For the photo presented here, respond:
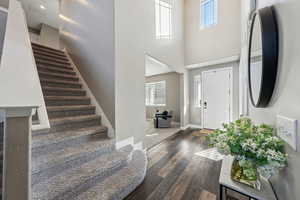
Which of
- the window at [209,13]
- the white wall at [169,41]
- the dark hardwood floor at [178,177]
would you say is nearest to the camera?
the dark hardwood floor at [178,177]

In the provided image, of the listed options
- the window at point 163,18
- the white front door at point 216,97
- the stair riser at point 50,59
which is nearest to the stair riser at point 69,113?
the stair riser at point 50,59

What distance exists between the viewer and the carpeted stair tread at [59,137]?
4.86 feet

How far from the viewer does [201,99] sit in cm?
484

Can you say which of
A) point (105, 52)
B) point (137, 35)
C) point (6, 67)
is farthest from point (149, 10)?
point (6, 67)

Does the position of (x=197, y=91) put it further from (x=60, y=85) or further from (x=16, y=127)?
(x=16, y=127)

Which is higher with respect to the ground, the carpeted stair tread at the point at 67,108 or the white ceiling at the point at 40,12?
the white ceiling at the point at 40,12

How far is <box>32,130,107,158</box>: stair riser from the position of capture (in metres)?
1.45

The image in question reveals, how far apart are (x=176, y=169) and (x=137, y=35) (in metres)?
2.70

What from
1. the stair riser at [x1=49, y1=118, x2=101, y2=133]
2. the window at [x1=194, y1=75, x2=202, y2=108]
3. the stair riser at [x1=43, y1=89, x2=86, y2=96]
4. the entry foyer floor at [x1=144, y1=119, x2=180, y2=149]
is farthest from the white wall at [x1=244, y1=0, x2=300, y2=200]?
the window at [x1=194, y1=75, x2=202, y2=108]

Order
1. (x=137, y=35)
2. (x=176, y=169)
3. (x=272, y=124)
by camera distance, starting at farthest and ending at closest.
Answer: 1. (x=137, y=35)
2. (x=176, y=169)
3. (x=272, y=124)

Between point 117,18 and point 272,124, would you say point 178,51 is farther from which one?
point 272,124

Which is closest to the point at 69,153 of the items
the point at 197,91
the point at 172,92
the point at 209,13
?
the point at 197,91

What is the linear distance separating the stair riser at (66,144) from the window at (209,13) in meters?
4.86

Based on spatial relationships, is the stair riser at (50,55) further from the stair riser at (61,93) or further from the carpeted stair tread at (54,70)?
the stair riser at (61,93)
